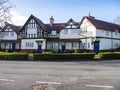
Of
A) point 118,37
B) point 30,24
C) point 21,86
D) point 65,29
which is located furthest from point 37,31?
point 21,86

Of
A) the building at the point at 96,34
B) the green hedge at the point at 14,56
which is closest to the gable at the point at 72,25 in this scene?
the building at the point at 96,34

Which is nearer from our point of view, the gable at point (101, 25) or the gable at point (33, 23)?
the gable at point (101, 25)

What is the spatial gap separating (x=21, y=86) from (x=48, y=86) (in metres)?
1.31

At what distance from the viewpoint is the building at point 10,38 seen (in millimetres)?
60872

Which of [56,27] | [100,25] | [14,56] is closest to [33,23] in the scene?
[56,27]

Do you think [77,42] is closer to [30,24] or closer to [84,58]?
[30,24]

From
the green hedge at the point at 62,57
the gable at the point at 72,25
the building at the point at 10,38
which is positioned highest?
the gable at the point at 72,25

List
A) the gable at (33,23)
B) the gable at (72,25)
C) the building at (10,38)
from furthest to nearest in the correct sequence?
the building at (10,38), the gable at (33,23), the gable at (72,25)

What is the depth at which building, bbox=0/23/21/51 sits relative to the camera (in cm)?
6087

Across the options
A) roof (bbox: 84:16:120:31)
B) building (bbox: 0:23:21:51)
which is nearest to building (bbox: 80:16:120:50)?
roof (bbox: 84:16:120:31)

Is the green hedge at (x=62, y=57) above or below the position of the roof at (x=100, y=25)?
below

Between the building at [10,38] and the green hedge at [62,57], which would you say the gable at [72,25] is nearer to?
the building at [10,38]

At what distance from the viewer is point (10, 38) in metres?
61.9

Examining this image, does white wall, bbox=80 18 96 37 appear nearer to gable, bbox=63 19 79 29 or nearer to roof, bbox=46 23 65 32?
gable, bbox=63 19 79 29
